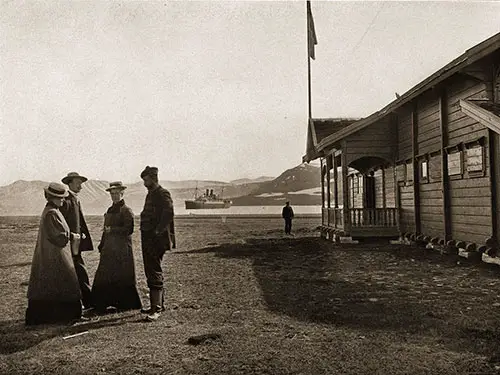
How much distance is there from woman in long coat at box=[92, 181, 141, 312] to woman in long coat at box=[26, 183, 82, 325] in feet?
1.80

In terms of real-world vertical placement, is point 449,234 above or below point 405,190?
below

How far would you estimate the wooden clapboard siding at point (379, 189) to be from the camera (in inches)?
713

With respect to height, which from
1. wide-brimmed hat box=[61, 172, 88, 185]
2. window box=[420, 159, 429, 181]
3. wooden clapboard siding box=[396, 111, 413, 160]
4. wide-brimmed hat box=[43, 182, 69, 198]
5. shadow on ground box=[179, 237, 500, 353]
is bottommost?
shadow on ground box=[179, 237, 500, 353]

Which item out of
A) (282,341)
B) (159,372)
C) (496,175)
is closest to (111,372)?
(159,372)

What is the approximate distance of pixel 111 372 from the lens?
4.11 metres

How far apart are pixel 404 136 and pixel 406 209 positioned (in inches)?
91.9

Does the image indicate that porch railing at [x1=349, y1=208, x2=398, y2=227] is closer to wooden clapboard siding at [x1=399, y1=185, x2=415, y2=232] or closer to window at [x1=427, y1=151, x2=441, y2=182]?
wooden clapboard siding at [x1=399, y1=185, x2=415, y2=232]

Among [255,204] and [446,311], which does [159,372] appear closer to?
[446,311]

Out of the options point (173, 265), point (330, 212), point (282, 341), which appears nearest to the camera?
point (282, 341)

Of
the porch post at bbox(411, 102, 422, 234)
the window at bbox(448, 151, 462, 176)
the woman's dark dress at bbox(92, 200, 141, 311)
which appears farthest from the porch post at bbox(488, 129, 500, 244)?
the woman's dark dress at bbox(92, 200, 141, 311)

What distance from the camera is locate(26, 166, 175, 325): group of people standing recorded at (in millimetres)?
5879

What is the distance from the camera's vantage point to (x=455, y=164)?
38.3 feet

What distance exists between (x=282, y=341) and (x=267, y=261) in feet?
22.8

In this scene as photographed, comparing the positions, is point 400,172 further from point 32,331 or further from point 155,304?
point 32,331
